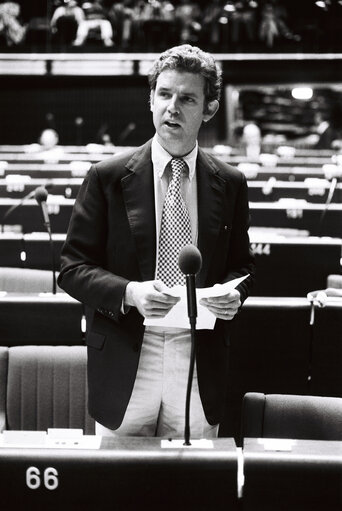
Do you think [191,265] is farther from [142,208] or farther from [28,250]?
[28,250]

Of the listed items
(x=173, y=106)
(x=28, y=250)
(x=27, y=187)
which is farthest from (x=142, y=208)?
(x=27, y=187)

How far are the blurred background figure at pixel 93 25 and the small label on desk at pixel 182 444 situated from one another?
13.5m

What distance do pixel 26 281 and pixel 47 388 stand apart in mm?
1376

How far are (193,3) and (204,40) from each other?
1.45 m

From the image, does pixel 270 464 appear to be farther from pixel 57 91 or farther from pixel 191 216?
pixel 57 91

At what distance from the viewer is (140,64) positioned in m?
14.3

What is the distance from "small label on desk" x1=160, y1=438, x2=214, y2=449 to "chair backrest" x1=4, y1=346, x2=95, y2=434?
1.18 metres

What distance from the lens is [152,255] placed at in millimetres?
1850

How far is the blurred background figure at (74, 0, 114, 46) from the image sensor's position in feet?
47.8

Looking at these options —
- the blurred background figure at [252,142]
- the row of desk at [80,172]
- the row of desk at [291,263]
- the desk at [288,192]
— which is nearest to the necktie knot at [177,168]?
the row of desk at [291,263]

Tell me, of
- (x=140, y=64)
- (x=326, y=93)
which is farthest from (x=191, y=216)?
(x=326, y=93)

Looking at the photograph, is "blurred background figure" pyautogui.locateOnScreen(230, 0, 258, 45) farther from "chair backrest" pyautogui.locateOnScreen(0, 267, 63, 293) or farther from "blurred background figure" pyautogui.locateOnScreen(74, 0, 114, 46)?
"chair backrest" pyautogui.locateOnScreen(0, 267, 63, 293)

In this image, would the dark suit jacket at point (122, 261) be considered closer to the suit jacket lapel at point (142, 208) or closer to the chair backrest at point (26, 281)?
the suit jacket lapel at point (142, 208)

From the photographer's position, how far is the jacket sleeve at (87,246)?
1828 mm
